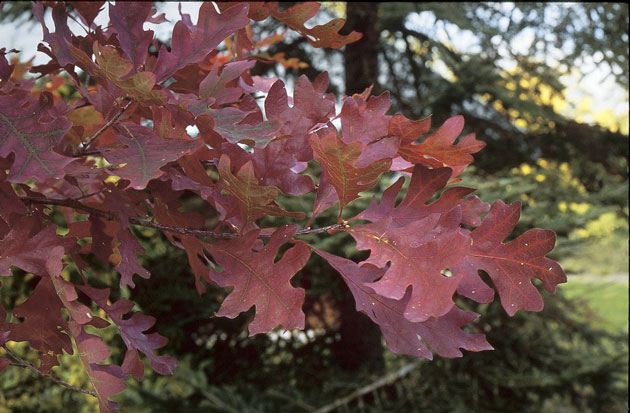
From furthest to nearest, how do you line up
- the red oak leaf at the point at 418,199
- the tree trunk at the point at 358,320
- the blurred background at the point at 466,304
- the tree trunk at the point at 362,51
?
the tree trunk at the point at 362,51, the tree trunk at the point at 358,320, the blurred background at the point at 466,304, the red oak leaf at the point at 418,199

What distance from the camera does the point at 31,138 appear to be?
56 cm

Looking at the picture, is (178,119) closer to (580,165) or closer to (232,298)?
(232,298)

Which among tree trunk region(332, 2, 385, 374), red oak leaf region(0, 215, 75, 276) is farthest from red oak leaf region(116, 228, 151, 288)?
tree trunk region(332, 2, 385, 374)

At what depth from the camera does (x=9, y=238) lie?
59 cm

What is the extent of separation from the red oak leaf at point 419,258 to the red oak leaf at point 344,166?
45 mm

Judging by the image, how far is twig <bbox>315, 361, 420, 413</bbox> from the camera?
248 centimetres

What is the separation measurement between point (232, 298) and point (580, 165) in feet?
10.9

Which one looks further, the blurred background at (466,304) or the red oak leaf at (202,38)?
the blurred background at (466,304)

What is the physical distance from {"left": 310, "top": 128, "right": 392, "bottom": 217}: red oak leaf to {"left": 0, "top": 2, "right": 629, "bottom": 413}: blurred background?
1.72 m

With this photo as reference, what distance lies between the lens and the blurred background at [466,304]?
2453mm

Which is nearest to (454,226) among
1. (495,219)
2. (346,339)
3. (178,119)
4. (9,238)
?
(495,219)

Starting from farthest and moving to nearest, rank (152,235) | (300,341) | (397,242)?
(300,341), (152,235), (397,242)

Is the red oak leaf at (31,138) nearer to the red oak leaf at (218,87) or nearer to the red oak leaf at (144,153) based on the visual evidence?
the red oak leaf at (144,153)

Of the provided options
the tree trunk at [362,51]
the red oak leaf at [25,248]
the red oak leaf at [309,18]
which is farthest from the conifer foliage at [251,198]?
the tree trunk at [362,51]
